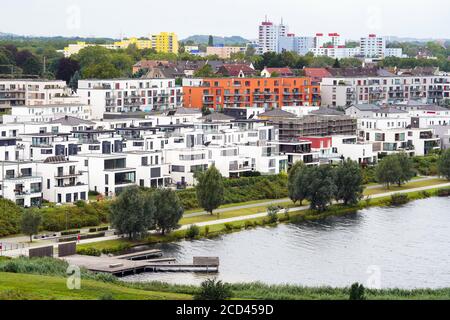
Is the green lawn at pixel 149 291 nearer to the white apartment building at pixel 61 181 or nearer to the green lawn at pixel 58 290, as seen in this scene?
the green lawn at pixel 58 290

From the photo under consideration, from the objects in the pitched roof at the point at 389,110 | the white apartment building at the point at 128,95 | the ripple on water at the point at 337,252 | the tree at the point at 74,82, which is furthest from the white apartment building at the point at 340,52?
the ripple on water at the point at 337,252

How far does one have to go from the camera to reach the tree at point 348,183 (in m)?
22.2

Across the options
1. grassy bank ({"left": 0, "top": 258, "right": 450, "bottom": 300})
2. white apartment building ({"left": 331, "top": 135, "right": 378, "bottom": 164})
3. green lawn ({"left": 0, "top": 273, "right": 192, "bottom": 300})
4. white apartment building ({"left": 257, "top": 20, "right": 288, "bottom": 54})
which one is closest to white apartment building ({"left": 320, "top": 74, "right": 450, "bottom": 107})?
white apartment building ({"left": 331, "top": 135, "right": 378, "bottom": 164})

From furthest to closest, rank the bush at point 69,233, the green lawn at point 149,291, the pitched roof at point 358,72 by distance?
1. the pitched roof at point 358,72
2. the bush at point 69,233
3. the green lawn at point 149,291

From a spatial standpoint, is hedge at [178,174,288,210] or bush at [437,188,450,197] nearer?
hedge at [178,174,288,210]

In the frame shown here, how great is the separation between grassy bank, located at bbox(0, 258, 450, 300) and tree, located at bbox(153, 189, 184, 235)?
3.22 metres

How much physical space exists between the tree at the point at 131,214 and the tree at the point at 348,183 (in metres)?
5.13

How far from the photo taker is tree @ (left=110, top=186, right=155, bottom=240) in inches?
711

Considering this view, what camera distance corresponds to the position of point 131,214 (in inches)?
712

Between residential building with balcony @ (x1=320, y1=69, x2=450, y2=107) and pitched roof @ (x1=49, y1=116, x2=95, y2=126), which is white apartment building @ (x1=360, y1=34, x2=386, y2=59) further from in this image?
pitched roof @ (x1=49, y1=116, x2=95, y2=126)
